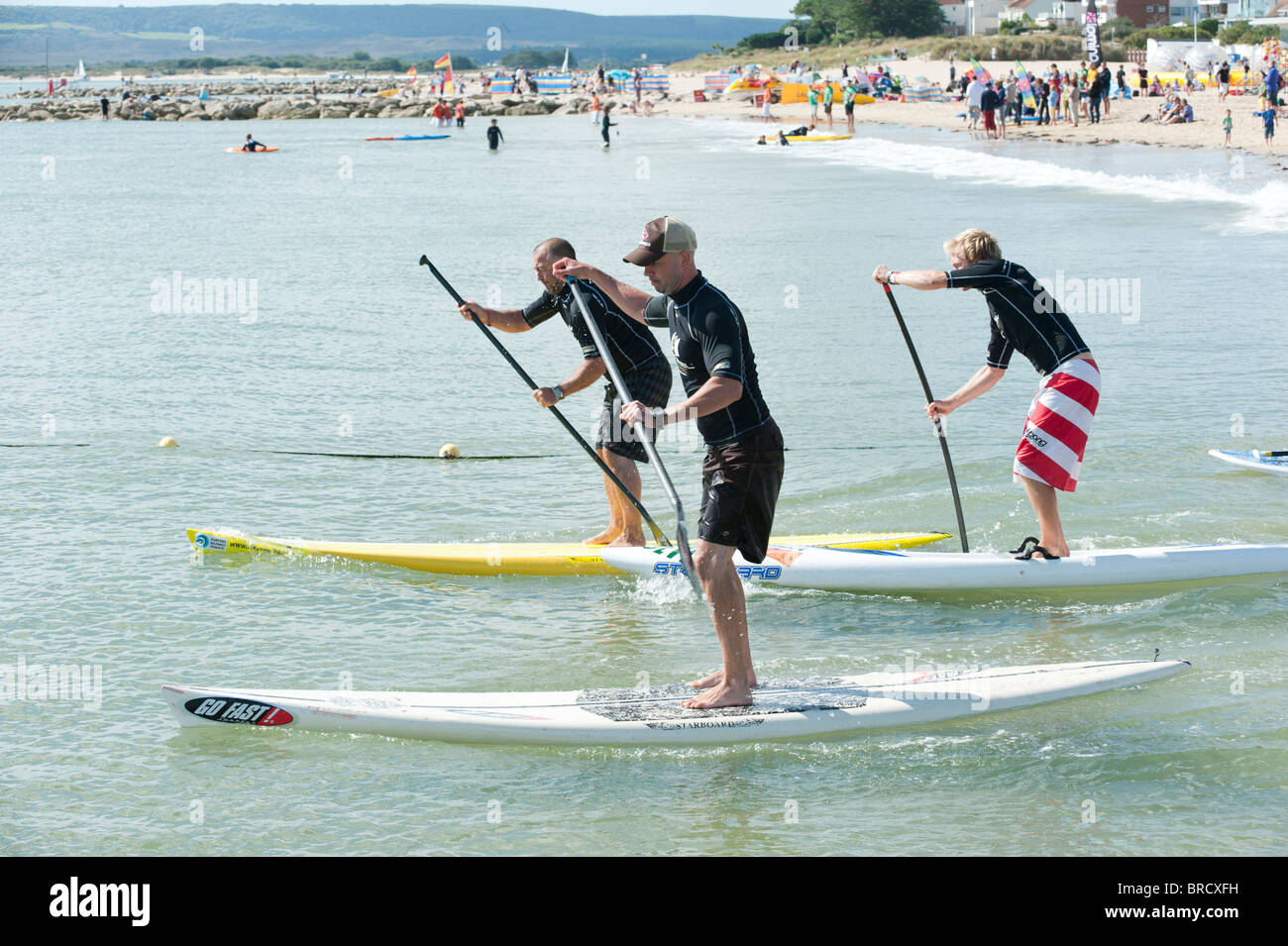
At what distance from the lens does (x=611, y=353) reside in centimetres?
852

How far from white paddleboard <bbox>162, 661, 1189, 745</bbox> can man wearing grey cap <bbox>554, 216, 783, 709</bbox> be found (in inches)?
19.0

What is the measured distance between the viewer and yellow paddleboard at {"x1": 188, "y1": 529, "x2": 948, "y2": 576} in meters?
9.06

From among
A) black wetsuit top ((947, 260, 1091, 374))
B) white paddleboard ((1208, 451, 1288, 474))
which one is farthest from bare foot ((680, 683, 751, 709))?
white paddleboard ((1208, 451, 1288, 474))

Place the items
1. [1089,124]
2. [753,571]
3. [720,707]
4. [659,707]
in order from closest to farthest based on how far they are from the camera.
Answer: [720,707] → [659,707] → [753,571] → [1089,124]

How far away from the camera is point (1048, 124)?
2066 inches

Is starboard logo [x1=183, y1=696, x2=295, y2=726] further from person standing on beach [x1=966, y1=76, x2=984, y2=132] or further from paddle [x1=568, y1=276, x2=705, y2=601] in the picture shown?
person standing on beach [x1=966, y1=76, x2=984, y2=132]

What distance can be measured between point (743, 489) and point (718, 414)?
14.1 inches

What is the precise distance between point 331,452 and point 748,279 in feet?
37.9

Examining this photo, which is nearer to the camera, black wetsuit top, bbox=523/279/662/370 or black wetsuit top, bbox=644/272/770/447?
black wetsuit top, bbox=644/272/770/447

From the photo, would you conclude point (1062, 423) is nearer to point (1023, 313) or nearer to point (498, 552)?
point (1023, 313)

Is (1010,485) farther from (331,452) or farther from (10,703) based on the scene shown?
(10,703)

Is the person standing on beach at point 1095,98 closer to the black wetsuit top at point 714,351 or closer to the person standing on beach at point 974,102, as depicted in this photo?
the person standing on beach at point 974,102

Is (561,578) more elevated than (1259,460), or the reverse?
(1259,460)
